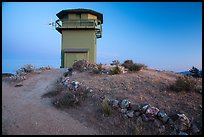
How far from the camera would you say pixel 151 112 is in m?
8.74

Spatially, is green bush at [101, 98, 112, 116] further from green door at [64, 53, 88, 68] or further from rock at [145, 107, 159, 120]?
green door at [64, 53, 88, 68]

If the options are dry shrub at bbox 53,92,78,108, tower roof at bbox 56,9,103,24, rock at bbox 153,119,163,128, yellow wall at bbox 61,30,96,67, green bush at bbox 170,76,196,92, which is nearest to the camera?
rock at bbox 153,119,163,128

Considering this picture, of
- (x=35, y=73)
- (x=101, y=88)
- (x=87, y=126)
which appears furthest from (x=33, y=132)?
(x=35, y=73)

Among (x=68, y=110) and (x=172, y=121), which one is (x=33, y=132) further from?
(x=172, y=121)

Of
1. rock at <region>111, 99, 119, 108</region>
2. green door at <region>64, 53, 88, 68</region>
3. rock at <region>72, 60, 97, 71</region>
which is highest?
green door at <region>64, 53, 88, 68</region>

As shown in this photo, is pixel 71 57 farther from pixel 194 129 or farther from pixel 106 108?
pixel 194 129

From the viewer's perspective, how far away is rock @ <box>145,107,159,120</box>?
8651 mm

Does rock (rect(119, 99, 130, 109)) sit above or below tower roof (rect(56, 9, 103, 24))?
below

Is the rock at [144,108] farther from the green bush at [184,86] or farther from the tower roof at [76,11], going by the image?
the tower roof at [76,11]

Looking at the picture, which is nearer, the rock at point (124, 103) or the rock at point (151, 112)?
the rock at point (151, 112)

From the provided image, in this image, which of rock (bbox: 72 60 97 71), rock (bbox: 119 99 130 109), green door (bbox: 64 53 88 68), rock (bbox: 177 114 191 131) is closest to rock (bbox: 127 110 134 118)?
rock (bbox: 119 99 130 109)

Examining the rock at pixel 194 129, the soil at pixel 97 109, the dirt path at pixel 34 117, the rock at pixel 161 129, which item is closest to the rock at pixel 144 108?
the soil at pixel 97 109

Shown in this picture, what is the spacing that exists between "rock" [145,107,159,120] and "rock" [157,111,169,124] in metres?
0.15

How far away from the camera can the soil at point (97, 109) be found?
27.6ft
